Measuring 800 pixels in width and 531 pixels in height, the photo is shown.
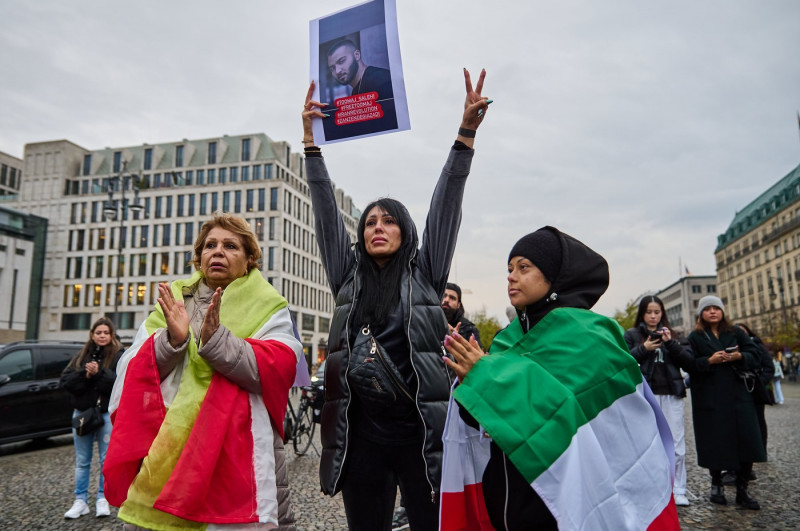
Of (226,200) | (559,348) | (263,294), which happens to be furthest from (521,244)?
(226,200)

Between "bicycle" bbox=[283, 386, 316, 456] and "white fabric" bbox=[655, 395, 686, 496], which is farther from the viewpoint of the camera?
"bicycle" bbox=[283, 386, 316, 456]

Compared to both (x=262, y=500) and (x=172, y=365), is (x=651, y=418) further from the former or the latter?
(x=172, y=365)

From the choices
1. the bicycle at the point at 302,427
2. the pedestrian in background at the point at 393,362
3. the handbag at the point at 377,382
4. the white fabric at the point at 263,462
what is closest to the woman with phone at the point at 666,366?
the pedestrian in background at the point at 393,362

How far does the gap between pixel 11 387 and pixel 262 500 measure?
941 cm

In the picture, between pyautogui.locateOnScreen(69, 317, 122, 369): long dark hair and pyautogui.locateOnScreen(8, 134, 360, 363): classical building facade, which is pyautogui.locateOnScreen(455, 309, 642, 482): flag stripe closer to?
pyautogui.locateOnScreen(69, 317, 122, 369): long dark hair

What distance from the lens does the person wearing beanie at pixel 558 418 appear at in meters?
1.91

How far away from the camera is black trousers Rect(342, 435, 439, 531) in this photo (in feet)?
8.05

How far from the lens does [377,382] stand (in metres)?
2.44

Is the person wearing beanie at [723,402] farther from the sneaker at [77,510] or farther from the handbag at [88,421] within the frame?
the handbag at [88,421]

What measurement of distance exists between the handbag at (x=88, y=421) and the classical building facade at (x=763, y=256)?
223ft

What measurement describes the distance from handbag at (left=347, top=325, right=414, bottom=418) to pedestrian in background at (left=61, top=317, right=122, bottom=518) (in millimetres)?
4358

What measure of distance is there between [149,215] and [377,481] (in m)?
71.1

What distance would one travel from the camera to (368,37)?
9.62 feet

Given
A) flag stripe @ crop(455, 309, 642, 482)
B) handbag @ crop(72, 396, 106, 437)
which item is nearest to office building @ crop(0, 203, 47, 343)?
handbag @ crop(72, 396, 106, 437)
